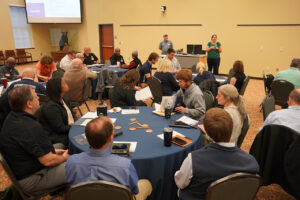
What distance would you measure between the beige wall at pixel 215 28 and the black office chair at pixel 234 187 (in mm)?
8387

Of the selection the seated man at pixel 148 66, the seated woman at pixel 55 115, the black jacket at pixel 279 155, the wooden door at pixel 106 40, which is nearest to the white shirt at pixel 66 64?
the seated man at pixel 148 66

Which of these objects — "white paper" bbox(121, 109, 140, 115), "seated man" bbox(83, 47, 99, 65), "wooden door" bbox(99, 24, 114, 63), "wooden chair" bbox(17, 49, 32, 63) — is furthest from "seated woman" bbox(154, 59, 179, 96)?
"wooden chair" bbox(17, 49, 32, 63)

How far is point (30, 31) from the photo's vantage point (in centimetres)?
1320

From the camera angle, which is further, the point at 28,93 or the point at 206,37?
the point at 206,37

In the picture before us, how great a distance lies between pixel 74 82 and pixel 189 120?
2.53 meters

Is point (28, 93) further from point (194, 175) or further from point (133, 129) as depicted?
point (194, 175)

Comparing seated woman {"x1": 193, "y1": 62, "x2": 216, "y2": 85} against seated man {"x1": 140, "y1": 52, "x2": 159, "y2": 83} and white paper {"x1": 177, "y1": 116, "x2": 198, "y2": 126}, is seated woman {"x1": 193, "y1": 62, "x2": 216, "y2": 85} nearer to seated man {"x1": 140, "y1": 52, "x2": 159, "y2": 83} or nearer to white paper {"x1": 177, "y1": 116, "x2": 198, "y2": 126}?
seated man {"x1": 140, "y1": 52, "x2": 159, "y2": 83}

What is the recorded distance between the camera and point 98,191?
132 centimetres

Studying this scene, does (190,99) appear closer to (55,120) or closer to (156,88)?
(156,88)

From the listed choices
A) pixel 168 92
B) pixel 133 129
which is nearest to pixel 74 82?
pixel 168 92

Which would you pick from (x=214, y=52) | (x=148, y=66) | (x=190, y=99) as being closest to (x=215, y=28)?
(x=214, y=52)

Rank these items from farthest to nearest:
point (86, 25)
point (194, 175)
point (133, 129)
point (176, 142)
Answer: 1. point (86, 25)
2. point (133, 129)
3. point (176, 142)
4. point (194, 175)

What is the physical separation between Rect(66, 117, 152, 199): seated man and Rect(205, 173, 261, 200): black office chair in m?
0.54

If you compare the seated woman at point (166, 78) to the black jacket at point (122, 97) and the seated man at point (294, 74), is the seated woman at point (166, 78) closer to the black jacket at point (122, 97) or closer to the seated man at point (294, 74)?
the black jacket at point (122, 97)
